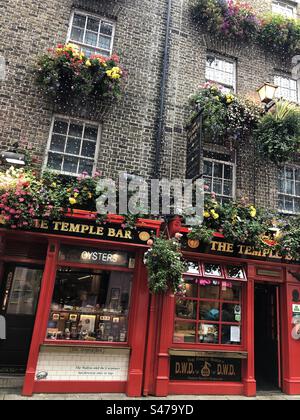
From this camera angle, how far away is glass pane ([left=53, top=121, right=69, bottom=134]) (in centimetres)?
823

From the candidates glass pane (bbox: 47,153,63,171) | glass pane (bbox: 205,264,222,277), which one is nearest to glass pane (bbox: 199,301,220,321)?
glass pane (bbox: 205,264,222,277)

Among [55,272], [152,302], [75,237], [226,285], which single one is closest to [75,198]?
[75,237]

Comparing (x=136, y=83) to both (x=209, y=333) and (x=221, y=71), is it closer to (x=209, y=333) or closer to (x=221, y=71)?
(x=221, y=71)

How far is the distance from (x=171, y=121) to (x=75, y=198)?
3.60m

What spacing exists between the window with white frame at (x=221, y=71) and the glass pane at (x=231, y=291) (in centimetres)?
570

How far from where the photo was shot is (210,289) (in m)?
8.16

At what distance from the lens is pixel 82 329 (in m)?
7.32

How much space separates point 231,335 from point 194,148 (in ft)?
15.1

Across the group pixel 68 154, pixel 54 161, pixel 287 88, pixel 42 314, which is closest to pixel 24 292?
pixel 42 314

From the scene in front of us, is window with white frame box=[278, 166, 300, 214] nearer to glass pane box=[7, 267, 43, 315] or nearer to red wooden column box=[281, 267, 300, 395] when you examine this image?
red wooden column box=[281, 267, 300, 395]

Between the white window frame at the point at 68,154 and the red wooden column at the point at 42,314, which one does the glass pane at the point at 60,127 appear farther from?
the red wooden column at the point at 42,314

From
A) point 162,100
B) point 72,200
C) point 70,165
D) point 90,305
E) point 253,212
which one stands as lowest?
point 90,305

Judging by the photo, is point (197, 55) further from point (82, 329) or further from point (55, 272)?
point (82, 329)

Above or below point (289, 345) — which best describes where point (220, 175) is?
above
